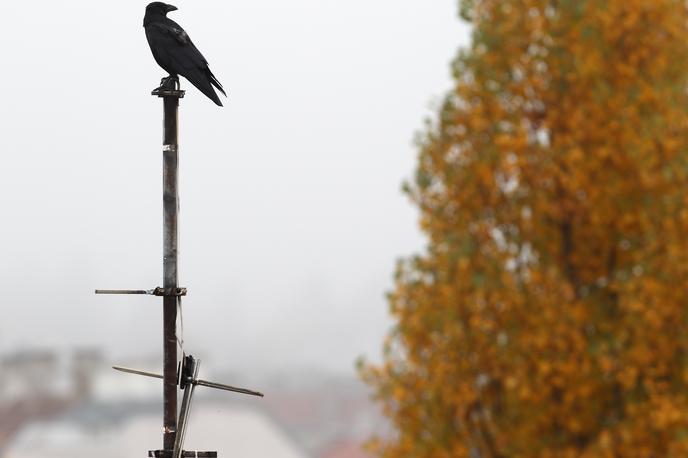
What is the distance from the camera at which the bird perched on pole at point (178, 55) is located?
9031mm

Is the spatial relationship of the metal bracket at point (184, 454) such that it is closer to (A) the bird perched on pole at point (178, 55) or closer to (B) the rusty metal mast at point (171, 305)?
(B) the rusty metal mast at point (171, 305)

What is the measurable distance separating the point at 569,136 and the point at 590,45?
1157 mm

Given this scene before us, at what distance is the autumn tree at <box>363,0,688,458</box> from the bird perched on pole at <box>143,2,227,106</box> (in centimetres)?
513

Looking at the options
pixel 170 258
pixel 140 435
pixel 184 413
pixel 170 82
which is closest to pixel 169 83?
pixel 170 82

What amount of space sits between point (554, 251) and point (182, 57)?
6.10 m

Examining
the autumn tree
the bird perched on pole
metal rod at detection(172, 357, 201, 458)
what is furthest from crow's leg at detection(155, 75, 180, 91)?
the autumn tree

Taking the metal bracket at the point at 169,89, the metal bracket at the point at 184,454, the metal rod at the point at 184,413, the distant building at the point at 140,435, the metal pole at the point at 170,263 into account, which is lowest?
the metal bracket at the point at 184,454

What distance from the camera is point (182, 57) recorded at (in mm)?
9109

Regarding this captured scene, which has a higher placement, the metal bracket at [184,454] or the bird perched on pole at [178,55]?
the bird perched on pole at [178,55]

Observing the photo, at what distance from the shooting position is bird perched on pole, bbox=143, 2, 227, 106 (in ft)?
29.6

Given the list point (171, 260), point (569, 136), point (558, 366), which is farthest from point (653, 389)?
point (171, 260)

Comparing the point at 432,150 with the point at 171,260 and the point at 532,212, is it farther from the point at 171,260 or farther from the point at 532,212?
the point at 171,260

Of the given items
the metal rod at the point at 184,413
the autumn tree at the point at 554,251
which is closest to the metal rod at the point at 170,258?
the metal rod at the point at 184,413

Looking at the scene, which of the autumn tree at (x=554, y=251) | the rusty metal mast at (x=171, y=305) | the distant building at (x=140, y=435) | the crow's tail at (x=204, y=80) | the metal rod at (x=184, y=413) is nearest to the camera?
the metal rod at (x=184, y=413)
